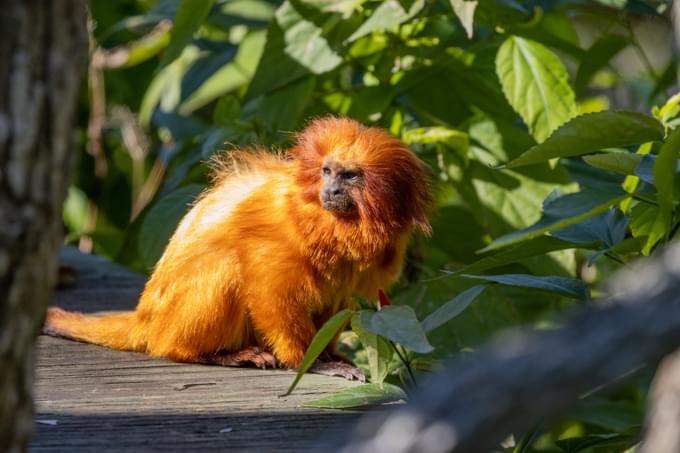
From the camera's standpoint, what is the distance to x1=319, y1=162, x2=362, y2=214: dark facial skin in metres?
3.93

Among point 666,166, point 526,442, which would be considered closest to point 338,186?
point 526,442

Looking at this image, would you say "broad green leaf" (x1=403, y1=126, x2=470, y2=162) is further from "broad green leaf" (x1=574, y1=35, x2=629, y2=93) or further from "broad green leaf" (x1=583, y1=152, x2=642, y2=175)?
"broad green leaf" (x1=583, y1=152, x2=642, y2=175)

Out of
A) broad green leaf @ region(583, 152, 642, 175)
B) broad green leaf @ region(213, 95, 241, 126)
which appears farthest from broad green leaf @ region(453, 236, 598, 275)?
broad green leaf @ region(213, 95, 241, 126)

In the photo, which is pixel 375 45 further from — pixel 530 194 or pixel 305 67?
pixel 530 194

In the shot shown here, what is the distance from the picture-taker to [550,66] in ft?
15.8

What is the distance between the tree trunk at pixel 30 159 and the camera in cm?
179

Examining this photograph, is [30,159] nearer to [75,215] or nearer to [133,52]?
[133,52]

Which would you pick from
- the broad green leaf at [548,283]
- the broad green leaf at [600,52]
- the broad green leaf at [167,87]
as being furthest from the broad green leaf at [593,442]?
the broad green leaf at [167,87]

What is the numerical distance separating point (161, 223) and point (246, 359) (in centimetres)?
129

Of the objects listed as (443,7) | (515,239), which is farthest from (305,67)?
(515,239)

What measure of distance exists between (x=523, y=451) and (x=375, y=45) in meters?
2.70

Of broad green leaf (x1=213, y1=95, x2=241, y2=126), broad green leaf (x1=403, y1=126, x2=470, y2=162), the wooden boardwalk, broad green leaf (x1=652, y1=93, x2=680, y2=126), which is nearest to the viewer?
the wooden boardwalk

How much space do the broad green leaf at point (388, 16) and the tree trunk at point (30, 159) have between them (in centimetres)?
295

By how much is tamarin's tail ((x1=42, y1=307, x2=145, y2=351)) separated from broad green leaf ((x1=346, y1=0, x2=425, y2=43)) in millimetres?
1619
